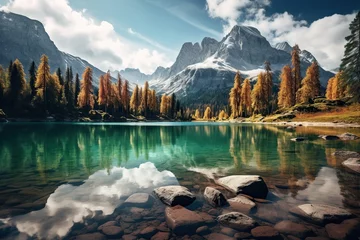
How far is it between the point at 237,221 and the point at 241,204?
1.61 metres

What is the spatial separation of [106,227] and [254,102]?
289ft

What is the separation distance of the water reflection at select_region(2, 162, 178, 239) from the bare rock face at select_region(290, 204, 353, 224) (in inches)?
232

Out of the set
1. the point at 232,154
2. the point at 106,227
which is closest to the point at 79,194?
the point at 106,227

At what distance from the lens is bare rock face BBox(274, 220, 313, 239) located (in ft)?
20.7

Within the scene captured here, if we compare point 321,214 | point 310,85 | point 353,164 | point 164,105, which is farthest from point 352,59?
point 164,105

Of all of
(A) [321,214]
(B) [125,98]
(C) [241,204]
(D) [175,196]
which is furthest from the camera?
(B) [125,98]

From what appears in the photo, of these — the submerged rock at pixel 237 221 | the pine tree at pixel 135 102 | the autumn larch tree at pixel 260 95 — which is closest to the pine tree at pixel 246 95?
the autumn larch tree at pixel 260 95

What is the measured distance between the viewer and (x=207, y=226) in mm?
6781

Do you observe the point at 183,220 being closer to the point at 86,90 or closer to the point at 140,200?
the point at 140,200

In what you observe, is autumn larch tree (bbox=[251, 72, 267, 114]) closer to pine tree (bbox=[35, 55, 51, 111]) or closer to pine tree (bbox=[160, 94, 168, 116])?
pine tree (bbox=[160, 94, 168, 116])

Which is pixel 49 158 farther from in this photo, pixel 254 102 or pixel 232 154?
pixel 254 102

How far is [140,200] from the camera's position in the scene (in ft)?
28.7

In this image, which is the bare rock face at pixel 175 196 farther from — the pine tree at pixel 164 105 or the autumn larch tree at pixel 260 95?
the pine tree at pixel 164 105

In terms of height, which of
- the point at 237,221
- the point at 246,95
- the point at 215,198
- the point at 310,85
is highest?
the point at 310,85
